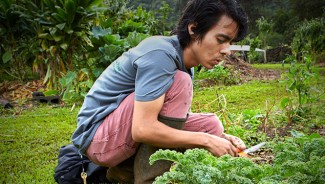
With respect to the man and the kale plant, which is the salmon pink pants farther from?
the kale plant

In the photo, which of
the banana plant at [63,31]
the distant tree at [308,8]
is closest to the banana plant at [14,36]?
the banana plant at [63,31]

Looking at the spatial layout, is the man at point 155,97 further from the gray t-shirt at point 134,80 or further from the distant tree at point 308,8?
the distant tree at point 308,8

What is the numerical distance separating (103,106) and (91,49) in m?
4.34

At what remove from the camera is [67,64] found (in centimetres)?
660

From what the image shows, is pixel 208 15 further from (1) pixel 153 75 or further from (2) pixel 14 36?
(2) pixel 14 36

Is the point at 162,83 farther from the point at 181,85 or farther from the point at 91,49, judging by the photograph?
the point at 91,49

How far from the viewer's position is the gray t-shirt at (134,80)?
1.69 m

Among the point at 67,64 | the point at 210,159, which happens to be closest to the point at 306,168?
the point at 210,159

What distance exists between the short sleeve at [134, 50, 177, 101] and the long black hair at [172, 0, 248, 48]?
0.83 ft

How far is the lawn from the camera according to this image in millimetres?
2611

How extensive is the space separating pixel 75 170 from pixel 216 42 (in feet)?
3.88

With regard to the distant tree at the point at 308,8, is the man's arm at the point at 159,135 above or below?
above

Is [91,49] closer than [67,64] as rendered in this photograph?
Yes

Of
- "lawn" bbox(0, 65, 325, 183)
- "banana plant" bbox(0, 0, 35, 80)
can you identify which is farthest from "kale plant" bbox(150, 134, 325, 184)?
"banana plant" bbox(0, 0, 35, 80)
